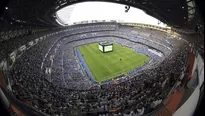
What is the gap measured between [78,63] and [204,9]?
2.71 m

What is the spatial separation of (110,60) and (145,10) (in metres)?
0.85

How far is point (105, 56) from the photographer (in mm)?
3209

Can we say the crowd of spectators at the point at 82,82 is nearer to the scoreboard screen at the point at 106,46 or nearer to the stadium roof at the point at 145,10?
the scoreboard screen at the point at 106,46

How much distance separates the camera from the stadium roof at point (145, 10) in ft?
11.0

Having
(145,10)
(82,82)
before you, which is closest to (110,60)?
(82,82)

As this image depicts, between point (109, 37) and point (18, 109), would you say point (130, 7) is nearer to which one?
point (109, 37)

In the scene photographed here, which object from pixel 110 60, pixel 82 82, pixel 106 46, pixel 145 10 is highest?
pixel 145 10

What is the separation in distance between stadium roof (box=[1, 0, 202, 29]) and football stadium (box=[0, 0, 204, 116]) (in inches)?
0.5

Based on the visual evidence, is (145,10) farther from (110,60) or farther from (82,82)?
(82,82)

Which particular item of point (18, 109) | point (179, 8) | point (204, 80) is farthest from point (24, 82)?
point (204, 80)

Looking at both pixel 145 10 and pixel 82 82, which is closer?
pixel 82 82

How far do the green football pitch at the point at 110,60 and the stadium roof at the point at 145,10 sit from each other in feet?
1.93

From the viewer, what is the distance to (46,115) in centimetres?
357

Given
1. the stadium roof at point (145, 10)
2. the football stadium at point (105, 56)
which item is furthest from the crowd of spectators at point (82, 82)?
the stadium roof at point (145, 10)
